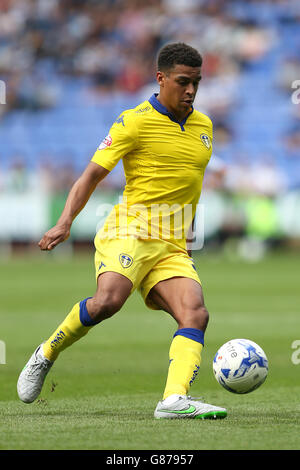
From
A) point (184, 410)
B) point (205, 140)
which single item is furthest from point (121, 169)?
point (184, 410)

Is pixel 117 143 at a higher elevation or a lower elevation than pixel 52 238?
higher

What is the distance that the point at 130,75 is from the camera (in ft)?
89.4

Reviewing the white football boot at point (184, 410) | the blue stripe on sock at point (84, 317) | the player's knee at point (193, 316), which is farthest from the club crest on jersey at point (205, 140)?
the white football boot at point (184, 410)

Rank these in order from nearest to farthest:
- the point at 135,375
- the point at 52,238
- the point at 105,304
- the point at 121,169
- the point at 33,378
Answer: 1. the point at 52,238
2. the point at 105,304
3. the point at 33,378
4. the point at 135,375
5. the point at 121,169

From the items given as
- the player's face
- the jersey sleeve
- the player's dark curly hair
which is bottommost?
the jersey sleeve

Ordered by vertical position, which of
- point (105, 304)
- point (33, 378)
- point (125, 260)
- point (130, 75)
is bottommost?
point (33, 378)

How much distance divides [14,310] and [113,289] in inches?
283

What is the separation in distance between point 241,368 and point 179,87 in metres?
1.76

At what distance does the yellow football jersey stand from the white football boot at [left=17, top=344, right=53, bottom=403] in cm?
91

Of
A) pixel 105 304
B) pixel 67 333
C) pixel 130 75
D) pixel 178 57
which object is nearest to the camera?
pixel 105 304

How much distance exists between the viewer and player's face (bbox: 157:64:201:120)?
550cm

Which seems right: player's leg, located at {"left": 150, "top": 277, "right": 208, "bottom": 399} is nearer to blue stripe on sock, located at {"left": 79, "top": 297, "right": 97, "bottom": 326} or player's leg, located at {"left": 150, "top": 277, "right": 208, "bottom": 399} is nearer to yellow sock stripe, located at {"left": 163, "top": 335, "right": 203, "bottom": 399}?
yellow sock stripe, located at {"left": 163, "top": 335, "right": 203, "bottom": 399}

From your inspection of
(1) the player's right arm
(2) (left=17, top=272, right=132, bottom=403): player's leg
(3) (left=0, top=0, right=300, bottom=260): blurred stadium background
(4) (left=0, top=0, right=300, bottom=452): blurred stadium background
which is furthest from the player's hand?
(3) (left=0, top=0, right=300, bottom=260): blurred stadium background

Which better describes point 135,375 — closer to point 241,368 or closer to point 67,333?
point 67,333
